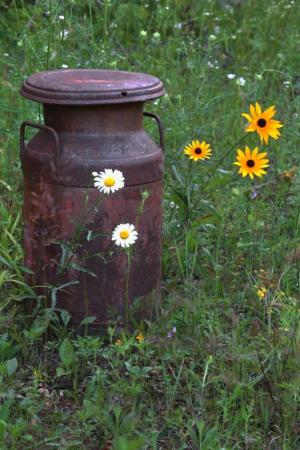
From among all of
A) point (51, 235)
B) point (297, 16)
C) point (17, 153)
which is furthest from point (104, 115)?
point (297, 16)

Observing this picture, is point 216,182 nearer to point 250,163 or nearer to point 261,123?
point 250,163

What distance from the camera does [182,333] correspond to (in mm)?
3240

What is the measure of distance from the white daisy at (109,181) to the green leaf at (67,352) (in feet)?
1.72

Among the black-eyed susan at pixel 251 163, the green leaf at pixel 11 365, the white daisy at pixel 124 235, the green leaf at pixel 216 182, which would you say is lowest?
the green leaf at pixel 11 365

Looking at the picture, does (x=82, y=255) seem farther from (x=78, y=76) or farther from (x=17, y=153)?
(x=17, y=153)

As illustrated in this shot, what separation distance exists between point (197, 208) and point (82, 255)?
0.78 metres

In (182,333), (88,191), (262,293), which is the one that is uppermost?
(88,191)

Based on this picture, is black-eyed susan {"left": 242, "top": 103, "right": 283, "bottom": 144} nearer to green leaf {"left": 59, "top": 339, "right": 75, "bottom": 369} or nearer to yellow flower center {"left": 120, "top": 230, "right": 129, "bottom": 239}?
yellow flower center {"left": 120, "top": 230, "right": 129, "bottom": 239}

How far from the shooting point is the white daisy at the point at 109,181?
2998 mm

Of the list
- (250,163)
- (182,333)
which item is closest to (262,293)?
(182,333)

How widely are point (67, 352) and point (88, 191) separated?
547 millimetres

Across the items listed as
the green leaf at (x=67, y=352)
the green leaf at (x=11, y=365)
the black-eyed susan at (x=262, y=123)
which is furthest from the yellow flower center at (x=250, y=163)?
the green leaf at (x=11, y=365)

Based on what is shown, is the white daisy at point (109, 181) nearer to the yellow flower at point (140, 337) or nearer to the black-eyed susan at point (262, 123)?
the yellow flower at point (140, 337)

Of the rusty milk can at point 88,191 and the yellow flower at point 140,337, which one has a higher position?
the rusty milk can at point 88,191
